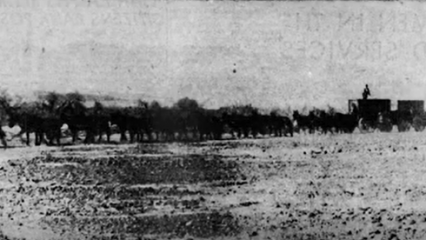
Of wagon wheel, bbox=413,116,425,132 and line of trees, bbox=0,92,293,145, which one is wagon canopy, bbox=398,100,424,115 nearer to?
wagon wheel, bbox=413,116,425,132

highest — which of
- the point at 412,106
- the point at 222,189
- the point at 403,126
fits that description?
the point at 412,106

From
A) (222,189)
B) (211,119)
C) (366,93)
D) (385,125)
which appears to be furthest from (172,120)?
(385,125)

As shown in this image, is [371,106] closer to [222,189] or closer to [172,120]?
[222,189]

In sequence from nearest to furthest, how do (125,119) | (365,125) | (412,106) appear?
(125,119)
(412,106)
(365,125)

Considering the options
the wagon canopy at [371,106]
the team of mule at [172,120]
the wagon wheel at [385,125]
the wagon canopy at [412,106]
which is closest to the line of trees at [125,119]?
the team of mule at [172,120]

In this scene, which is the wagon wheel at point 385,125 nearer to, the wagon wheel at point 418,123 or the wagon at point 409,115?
the wagon at point 409,115

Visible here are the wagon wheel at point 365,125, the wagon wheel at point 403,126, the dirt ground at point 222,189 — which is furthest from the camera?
the wagon wheel at point 365,125

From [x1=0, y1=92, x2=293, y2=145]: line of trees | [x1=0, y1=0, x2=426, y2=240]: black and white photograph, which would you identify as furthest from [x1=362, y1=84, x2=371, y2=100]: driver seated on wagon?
[x1=0, y1=92, x2=293, y2=145]: line of trees

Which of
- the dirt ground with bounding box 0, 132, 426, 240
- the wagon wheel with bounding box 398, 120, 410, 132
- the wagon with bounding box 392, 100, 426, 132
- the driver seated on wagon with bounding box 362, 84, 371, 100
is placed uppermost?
the driver seated on wagon with bounding box 362, 84, 371, 100
